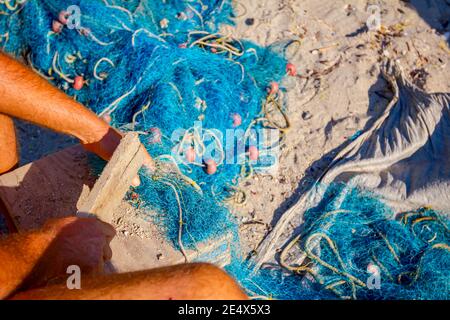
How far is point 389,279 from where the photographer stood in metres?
3.61

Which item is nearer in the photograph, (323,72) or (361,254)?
(361,254)

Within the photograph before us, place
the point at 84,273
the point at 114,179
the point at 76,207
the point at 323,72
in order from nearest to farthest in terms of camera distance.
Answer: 1. the point at 84,273
2. the point at 114,179
3. the point at 76,207
4. the point at 323,72

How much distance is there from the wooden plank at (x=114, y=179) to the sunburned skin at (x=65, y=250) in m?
0.16

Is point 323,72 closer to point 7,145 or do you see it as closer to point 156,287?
point 7,145

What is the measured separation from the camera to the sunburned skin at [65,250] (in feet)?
6.81

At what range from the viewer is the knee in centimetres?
207

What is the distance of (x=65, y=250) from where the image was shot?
254cm

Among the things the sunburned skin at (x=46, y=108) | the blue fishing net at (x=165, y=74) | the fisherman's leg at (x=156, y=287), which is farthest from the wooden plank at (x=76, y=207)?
the fisherman's leg at (x=156, y=287)

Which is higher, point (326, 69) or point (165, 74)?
point (326, 69)

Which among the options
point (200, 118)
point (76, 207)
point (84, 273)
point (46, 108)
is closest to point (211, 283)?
point (84, 273)

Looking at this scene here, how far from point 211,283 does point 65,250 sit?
35.3 inches

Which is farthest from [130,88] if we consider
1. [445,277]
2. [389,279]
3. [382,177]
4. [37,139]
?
[445,277]
